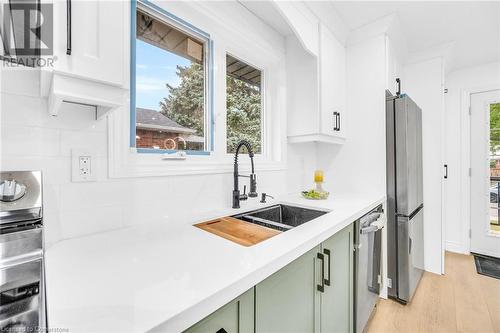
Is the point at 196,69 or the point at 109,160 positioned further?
the point at 196,69

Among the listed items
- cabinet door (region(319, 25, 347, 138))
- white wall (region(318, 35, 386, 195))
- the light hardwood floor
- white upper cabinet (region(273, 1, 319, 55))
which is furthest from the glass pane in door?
white upper cabinet (region(273, 1, 319, 55))

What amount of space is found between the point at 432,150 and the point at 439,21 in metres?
1.28

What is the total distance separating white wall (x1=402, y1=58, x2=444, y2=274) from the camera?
257 cm

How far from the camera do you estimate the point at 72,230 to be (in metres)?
0.95

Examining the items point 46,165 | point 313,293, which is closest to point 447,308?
point 313,293

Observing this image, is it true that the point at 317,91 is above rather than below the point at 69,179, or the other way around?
above

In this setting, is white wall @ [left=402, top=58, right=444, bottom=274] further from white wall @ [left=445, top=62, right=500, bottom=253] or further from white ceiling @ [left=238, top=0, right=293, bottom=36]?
white ceiling @ [left=238, top=0, right=293, bottom=36]

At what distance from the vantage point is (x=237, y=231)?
3.64 feet

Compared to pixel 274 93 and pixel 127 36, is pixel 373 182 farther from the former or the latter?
pixel 127 36

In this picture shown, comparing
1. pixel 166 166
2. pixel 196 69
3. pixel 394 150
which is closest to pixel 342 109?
pixel 394 150

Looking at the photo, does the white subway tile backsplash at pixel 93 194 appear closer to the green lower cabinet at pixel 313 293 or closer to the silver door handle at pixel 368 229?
the green lower cabinet at pixel 313 293

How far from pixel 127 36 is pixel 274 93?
1519 millimetres

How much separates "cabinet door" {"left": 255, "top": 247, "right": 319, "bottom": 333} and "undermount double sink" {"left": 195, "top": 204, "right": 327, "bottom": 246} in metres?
0.17

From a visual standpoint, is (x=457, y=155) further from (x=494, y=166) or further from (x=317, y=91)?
(x=317, y=91)
